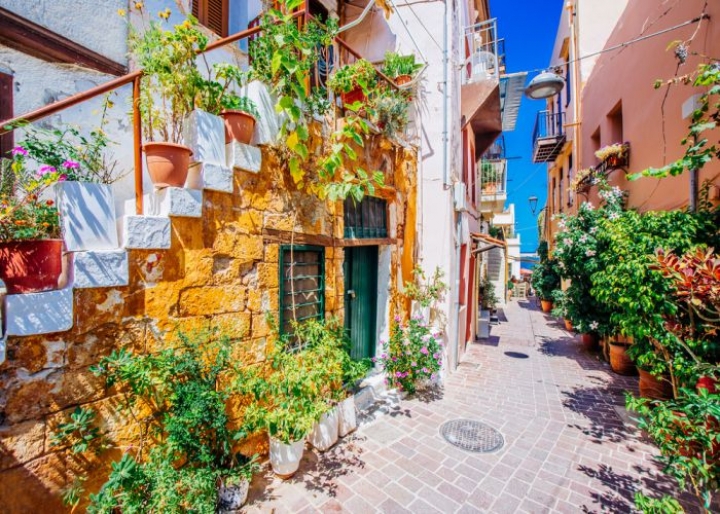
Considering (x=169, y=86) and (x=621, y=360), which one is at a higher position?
(x=169, y=86)

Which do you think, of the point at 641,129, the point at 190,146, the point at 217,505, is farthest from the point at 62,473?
the point at 641,129

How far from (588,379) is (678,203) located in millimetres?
3632

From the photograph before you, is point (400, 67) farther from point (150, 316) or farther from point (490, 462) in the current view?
point (490, 462)

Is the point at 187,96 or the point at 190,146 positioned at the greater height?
the point at 187,96

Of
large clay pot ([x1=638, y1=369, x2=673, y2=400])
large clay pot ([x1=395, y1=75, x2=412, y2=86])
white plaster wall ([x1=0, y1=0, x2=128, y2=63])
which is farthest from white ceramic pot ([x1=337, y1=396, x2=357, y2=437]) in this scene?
large clay pot ([x1=395, y1=75, x2=412, y2=86])

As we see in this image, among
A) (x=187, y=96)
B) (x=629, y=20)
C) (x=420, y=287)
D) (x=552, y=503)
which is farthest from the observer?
(x=629, y=20)

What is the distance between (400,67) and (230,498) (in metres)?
6.54

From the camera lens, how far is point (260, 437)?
11.0 feet

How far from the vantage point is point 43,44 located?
3.19 metres

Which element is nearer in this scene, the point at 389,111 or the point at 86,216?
the point at 86,216

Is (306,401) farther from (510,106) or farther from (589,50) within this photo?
(589,50)

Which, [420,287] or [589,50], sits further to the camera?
[589,50]

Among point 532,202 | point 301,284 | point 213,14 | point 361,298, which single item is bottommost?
point 361,298

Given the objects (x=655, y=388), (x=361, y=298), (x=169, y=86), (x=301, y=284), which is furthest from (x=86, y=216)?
(x=655, y=388)
